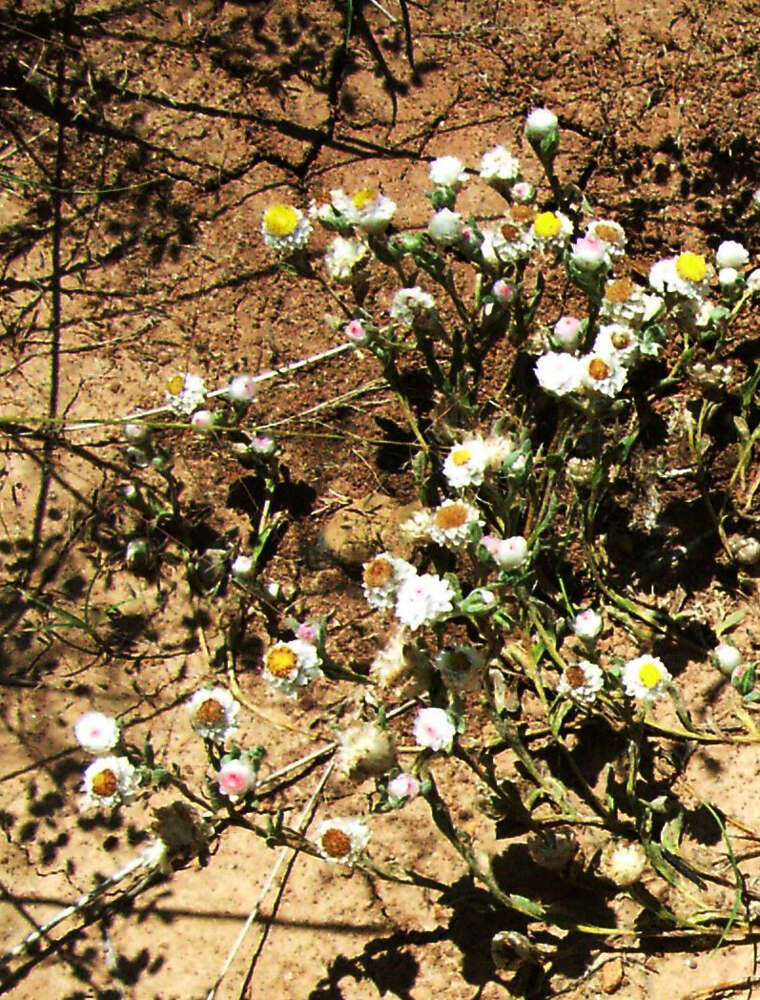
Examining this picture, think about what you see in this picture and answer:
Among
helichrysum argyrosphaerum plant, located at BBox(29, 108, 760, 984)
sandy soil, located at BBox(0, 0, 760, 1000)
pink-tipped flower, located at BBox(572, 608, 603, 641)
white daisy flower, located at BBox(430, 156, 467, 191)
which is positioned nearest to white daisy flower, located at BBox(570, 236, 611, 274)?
helichrysum argyrosphaerum plant, located at BBox(29, 108, 760, 984)

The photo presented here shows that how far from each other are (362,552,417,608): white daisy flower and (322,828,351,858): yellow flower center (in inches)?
18.1

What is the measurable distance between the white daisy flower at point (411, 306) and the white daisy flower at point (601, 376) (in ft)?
1.49

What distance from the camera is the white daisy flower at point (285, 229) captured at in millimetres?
2533

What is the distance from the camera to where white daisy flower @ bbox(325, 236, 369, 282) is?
8.84ft

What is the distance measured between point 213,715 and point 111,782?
238 millimetres

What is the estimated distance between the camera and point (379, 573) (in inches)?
86.7

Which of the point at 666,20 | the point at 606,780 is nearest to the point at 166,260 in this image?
the point at 666,20

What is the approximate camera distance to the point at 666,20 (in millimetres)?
3086

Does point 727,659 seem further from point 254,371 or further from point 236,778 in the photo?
point 254,371

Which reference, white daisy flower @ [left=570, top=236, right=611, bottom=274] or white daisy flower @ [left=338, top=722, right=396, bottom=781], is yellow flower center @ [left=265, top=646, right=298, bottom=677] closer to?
white daisy flower @ [left=338, top=722, right=396, bottom=781]

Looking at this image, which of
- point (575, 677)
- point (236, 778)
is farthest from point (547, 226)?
point (236, 778)

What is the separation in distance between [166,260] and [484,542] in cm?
145

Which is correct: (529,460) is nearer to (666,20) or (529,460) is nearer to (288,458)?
(288,458)

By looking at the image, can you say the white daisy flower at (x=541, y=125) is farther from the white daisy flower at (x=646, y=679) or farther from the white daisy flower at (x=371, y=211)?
the white daisy flower at (x=646, y=679)
